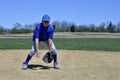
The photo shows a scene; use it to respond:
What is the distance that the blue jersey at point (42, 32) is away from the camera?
10.0 meters

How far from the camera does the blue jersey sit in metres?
10.0

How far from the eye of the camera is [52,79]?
28.5 ft

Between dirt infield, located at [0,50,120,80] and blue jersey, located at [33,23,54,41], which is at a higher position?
blue jersey, located at [33,23,54,41]

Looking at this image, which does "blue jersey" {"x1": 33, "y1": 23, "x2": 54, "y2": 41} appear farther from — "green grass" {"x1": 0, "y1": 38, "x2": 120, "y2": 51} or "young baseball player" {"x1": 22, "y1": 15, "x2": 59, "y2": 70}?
"green grass" {"x1": 0, "y1": 38, "x2": 120, "y2": 51}

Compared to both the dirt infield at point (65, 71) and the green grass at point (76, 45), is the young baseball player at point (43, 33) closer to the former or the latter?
the dirt infield at point (65, 71)

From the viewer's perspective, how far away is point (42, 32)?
10211mm

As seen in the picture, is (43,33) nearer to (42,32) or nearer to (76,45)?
(42,32)

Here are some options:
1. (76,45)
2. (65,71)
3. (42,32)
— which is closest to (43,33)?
(42,32)

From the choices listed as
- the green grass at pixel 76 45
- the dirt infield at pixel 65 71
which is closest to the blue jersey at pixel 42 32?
the dirt infield at pixel 65 71

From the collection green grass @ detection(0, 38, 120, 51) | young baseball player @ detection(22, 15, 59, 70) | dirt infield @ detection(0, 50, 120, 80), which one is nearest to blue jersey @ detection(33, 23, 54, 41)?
young baseball player @ detection(22, 15, 59, 70)

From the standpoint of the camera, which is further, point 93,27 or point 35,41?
point 93,27

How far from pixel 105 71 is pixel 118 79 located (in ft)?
4.23

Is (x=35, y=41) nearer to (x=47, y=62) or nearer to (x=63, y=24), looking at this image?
(x=47, y=62)

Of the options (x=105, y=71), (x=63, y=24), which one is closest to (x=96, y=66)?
(x=105, y=71)
